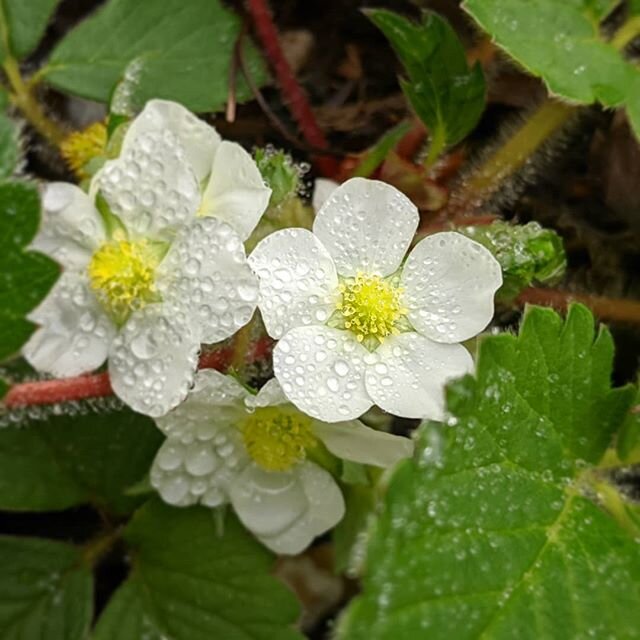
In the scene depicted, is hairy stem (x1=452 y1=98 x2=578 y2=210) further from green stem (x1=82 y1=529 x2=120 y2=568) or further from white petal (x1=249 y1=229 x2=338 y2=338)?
green stem (x1=82 y1=529 x2=120 y2=568)

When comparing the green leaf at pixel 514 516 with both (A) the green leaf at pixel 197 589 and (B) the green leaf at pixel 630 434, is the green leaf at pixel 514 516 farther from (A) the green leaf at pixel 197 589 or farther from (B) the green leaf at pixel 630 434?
(A) the green leaf at pixel 197 589

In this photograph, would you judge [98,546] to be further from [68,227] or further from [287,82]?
[287,82]

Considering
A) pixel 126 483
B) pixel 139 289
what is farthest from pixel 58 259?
pixel 126 483

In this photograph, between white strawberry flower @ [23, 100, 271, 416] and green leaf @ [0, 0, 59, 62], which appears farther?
green leaf @ [0, 0, 59, 62]

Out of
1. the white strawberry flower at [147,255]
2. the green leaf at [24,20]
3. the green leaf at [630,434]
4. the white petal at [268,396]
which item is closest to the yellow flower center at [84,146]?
the green leaf at [24,20]

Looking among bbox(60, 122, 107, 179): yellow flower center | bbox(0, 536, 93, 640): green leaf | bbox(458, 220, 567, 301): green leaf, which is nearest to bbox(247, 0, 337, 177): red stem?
bbox(60, 122, 107, 179): yellow flower center

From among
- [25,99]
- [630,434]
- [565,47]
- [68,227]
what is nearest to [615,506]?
[630,434]
